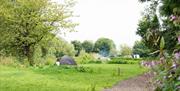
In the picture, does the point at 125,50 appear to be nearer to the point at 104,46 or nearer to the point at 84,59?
the point at 104,46

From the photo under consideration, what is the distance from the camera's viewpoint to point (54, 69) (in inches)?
868

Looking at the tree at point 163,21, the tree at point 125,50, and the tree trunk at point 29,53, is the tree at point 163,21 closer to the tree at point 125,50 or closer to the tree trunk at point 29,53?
the tree trunk at point 29,53

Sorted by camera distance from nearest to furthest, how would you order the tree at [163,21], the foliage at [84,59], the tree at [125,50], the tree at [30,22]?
the tree at [163,21] < the tree at [30,22] < the foliage at [84,59] < the tree at [125,50]

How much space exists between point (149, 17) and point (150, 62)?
22.3 meters

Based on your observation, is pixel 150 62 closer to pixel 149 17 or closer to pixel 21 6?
pixel 149 17

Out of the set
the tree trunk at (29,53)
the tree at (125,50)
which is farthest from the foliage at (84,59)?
the tree at (125,50)

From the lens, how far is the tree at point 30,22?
38.2m

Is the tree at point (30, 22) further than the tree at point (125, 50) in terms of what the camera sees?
No

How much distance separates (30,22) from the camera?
3800cm

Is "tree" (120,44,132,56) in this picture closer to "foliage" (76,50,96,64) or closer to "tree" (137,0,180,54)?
"foliage" (76,50,96,64)

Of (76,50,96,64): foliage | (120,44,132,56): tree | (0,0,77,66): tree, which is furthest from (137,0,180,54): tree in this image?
(120,44,132,56): tree

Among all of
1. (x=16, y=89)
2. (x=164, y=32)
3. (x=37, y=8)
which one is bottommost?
(x=16, y=89)

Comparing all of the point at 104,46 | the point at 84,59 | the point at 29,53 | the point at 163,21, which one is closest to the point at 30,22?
the point at 29,53

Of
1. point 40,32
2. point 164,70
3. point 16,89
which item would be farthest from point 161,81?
point 40,32
